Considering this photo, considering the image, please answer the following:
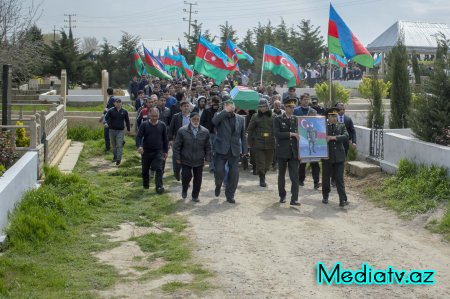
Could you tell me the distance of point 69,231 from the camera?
1009cm

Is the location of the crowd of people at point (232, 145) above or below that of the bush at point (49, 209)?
above

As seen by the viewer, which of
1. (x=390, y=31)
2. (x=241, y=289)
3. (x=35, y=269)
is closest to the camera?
(x=241, y=289)

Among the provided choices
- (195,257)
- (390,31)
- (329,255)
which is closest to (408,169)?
(329,255)

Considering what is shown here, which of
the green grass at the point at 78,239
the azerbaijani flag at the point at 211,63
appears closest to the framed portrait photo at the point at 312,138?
the green grass at the point at 78,239

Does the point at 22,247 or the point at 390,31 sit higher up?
the point at 390,31

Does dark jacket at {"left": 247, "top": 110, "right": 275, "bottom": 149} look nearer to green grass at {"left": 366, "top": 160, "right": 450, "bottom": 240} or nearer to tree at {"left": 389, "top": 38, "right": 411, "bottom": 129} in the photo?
green grass at {"left": 366, "top": 160, "right": 450, "bottom": 240}

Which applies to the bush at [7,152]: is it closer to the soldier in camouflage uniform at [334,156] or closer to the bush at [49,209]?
the bush at [49,209]

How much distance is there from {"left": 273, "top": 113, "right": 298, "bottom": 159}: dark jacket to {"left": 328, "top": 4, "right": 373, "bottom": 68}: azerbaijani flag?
15.2ft

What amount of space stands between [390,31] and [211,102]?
105 feet

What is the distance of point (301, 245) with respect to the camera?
937cm

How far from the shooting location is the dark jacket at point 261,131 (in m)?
14.1

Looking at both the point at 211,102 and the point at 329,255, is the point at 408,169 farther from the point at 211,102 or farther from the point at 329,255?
the point at 329,255

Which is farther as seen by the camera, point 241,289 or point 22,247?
point 22,247

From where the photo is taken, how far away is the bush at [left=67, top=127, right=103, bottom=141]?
23188 mm
